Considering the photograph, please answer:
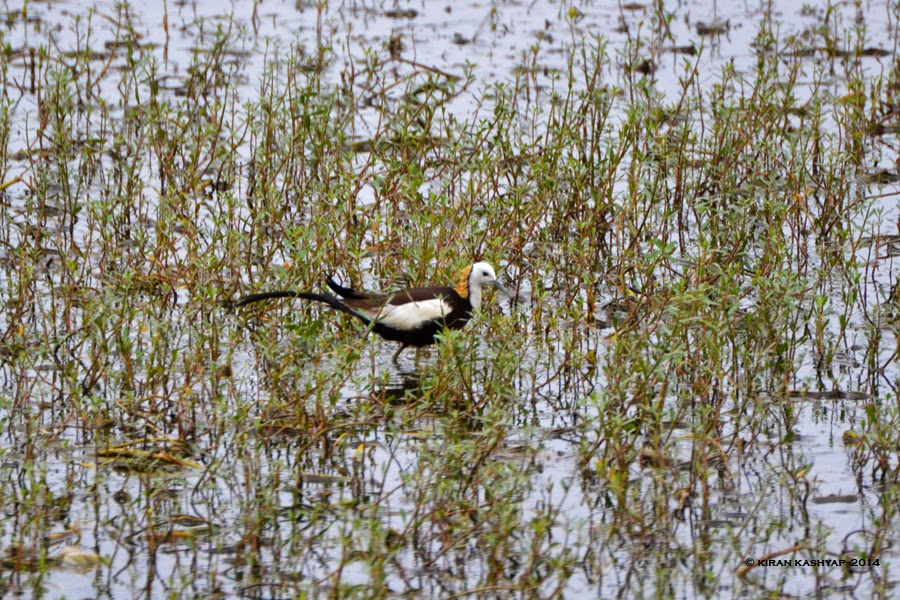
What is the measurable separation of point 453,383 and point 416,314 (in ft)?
2.65

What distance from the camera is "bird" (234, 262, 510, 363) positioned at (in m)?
7.47

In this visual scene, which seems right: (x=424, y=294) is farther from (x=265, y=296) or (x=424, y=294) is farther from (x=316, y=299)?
(x=265, y=296)

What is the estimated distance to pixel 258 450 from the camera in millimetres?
5762

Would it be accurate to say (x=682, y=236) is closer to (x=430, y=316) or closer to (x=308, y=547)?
(x=430, y=316)

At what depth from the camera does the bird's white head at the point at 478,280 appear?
7.85m

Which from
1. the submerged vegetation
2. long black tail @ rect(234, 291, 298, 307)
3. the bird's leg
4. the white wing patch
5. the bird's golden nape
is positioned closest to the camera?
the submerged vegetation

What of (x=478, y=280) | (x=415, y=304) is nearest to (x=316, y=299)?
(x=415, y=304)

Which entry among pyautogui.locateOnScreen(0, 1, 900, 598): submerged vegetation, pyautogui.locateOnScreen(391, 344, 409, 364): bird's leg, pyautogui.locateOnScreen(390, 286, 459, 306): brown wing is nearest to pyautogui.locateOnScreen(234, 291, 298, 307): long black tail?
pyautogui.locateOnScreen(0, 1, 900, 598): submerged vegetation

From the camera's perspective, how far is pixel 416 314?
7.61 metres

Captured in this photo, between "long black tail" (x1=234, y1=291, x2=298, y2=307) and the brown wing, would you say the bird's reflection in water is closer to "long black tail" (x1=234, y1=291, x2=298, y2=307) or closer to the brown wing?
the brown wing

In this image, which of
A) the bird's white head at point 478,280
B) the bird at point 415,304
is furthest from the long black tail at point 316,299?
the bird's white head at point 478,280

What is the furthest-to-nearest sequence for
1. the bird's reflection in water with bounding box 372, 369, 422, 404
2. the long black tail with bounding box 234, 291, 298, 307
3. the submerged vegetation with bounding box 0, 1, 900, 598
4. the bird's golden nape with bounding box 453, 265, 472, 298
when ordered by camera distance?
the bird's golden nape with bounding box 453, 265, 472, 298 < the bird's reflection in water with bounding box 372, 369, 422, 404 < the long black tail with bounding box 234, 291, 298, 307 < the submerged vegetation with bounding box 0, 1, 900, 598

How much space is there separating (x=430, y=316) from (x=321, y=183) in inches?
82.7

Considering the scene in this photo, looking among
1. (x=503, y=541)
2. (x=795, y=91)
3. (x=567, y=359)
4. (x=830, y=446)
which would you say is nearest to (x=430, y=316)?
(x=567, y=359)
